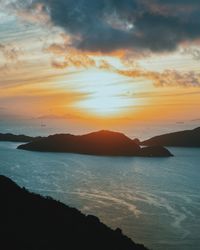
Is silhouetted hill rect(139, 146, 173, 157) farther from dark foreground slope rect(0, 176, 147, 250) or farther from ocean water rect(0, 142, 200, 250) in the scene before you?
dark foreground slope rect(0, 176, 147, 250)

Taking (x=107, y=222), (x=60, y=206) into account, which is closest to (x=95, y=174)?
(x=107, y=222)

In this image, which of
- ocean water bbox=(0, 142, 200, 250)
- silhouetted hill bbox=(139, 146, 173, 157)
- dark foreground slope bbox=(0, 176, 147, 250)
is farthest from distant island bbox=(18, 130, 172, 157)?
dark foreground slope bbox=(0, 176, 147, 250)

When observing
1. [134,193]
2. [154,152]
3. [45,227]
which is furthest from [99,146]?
[45,227]

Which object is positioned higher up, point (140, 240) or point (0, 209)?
point (0, 209)

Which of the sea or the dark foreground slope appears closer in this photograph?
the dark foreground slope

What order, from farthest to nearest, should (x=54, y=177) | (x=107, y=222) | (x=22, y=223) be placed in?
(x=54, y=177) → (x=107, y=222) → (x=22, y=223)

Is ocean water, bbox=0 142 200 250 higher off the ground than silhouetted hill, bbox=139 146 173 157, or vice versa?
silhouetted hill, bbox=139 146 173 157

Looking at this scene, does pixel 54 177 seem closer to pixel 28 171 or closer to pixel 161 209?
pixel 28 171

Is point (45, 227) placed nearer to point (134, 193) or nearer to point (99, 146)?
point (134, 193)
